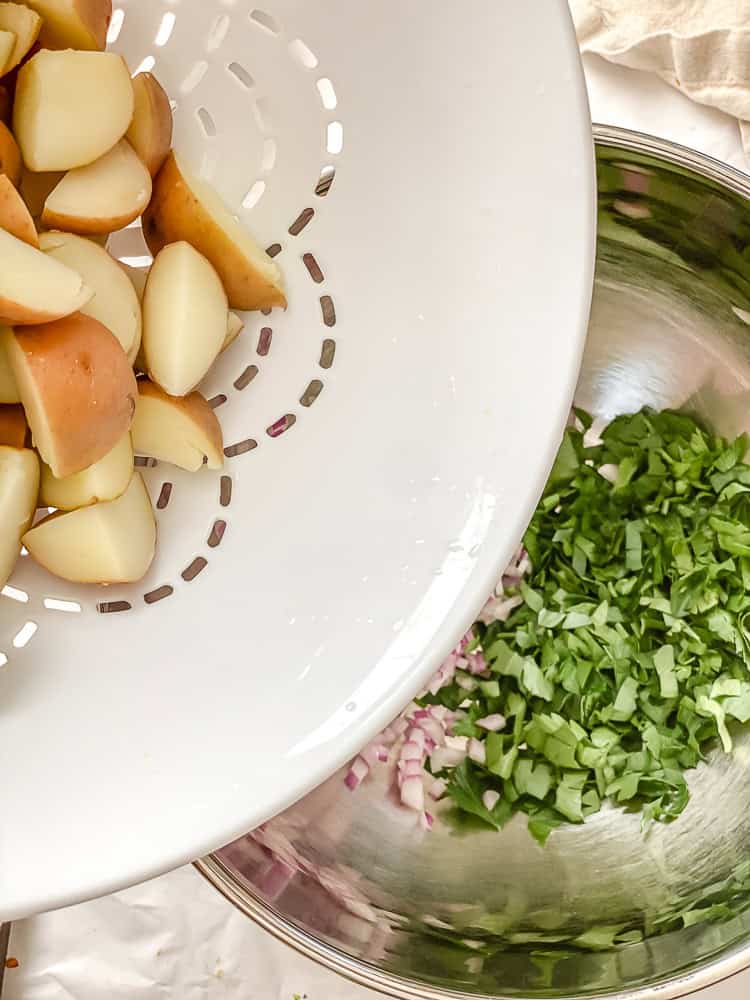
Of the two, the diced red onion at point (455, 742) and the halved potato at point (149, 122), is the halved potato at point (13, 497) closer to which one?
the halved potato at point (149, 122)

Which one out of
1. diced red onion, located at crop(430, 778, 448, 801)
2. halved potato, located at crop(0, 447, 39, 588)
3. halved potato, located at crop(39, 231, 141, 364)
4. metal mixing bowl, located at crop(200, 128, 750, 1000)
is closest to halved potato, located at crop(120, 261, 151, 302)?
halved potato, located at crop(39, 231, 141, 364)

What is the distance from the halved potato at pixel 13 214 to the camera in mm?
512

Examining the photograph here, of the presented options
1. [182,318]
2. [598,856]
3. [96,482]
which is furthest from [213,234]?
[598,856]

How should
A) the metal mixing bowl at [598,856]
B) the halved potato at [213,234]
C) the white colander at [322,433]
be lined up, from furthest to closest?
the metal mixing bowl at [598,856], the halved potato at [213,234], the white colander at [322,433]

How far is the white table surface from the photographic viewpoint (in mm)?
883

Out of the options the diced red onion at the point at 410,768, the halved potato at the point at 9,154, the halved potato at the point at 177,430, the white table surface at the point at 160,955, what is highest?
the halved potato at the point at 9,154

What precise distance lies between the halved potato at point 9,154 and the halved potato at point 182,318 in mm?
94

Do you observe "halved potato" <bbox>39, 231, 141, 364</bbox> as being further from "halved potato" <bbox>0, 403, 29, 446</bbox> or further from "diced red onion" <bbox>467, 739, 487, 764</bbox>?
"diced red onion" <bbox>467, 739, 487, 764</bbox>

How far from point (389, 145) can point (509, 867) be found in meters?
0.59

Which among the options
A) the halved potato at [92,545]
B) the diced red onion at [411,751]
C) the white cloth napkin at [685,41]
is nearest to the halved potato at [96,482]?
the halved potato at [92,545]

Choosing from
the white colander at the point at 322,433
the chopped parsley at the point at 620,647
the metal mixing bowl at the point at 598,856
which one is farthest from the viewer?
the chopped parsley at the point at 620,647

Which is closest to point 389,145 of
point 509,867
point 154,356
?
point 154,356

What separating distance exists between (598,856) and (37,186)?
0.67 m

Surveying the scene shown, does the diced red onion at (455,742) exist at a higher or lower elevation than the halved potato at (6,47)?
lower
